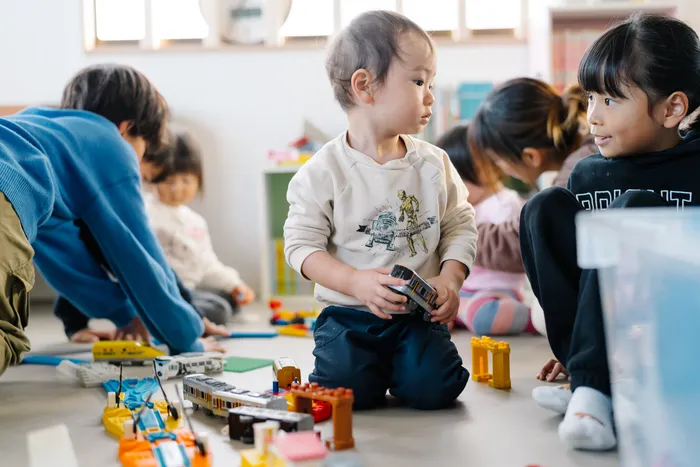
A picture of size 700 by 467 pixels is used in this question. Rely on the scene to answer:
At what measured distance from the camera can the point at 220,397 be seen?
1.13m

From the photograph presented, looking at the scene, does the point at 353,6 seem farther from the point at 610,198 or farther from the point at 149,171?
the point at 610,198

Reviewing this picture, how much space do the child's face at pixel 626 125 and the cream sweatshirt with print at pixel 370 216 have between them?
25 cm

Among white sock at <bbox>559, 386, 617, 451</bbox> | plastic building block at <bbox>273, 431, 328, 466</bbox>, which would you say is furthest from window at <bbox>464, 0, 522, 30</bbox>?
plastic building block at <bbox>273, 431, 328, 466</bbox>

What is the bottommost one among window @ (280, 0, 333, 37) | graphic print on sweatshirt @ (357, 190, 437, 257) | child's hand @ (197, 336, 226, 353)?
child's hand @ (197, 336, 226, 353)

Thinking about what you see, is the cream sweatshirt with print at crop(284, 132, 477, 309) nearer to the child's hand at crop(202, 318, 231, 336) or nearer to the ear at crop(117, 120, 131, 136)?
the ear at crop(117, 120, 131, 136)

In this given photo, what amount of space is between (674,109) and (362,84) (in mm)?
469

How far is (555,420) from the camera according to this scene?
3.70 feet

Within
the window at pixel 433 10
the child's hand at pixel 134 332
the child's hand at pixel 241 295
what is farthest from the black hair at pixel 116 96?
the window at pixel 433 10

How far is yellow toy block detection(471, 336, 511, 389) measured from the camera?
1330 millimetres

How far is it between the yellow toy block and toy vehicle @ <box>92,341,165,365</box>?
2.01 ft

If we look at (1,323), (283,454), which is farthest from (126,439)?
(1,323)

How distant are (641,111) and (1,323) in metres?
1.01

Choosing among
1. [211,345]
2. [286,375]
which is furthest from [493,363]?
[211,345]

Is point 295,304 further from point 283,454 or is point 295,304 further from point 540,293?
point 283,454
